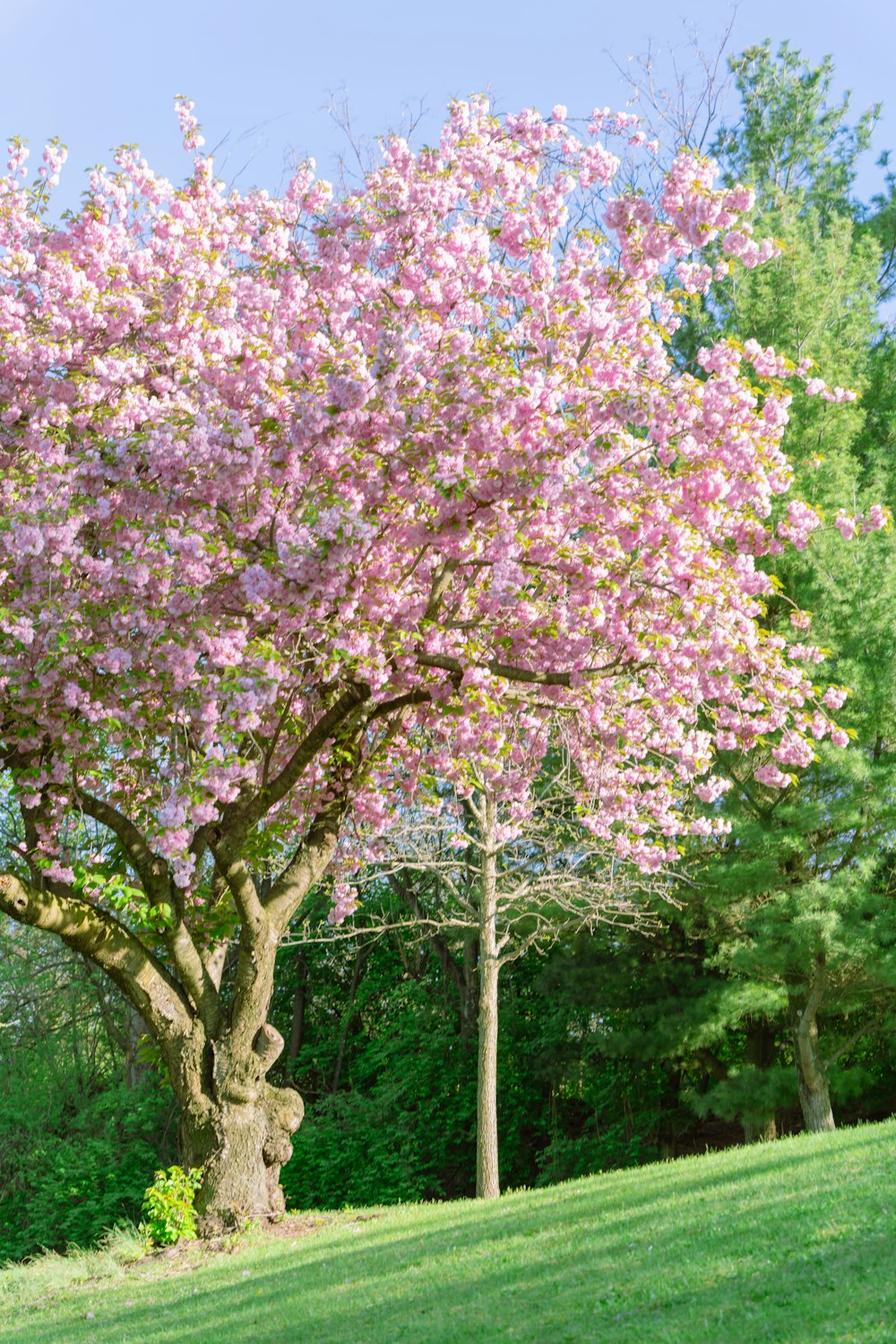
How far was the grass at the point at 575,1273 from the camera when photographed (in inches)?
195

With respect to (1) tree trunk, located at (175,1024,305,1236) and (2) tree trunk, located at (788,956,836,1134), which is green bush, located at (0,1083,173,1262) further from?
(2) tree trunk, located at (788,956,836,1134)

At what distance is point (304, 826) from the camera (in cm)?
1067

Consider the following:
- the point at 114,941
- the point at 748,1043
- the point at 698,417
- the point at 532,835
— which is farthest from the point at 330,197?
the point at 748,1043

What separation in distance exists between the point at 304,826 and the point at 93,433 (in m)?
→ 4.14

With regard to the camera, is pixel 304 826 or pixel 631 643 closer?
pixel 631 643

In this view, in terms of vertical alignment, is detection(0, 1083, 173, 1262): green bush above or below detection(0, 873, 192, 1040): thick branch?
below

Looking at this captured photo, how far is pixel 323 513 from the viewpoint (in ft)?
22.2

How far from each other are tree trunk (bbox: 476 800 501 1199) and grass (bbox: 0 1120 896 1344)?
133 inches

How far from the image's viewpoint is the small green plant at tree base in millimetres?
9609

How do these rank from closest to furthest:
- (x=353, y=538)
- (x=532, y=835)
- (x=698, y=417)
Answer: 1. (x=353, y=538)
2. (x=698, y=417)
3. (x=532, y=835)

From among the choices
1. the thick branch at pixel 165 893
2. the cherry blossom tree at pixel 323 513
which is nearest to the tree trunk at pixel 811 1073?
the cherry blossom tree at pixel 323 513

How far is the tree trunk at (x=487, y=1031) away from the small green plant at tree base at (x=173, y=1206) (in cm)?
466

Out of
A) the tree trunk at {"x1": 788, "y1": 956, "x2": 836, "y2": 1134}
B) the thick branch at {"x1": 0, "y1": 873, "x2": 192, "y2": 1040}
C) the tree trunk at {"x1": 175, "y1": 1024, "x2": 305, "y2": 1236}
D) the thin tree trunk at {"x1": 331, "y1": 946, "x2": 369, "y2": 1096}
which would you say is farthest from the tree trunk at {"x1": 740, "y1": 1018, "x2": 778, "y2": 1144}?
the thin tree trunk at {"x1": 331, "y1": 946, "x2": 369, "y2": 1096}

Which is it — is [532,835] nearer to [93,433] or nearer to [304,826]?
[304,826]
